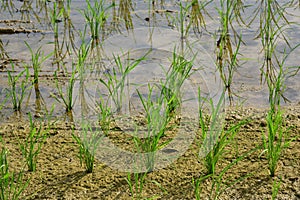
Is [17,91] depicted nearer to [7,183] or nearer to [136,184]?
[7,183]

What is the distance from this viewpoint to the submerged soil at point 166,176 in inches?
94.4

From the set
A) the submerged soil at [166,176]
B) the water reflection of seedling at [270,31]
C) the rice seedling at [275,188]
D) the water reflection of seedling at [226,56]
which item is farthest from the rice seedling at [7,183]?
the water reflection of seedling at [270,31]

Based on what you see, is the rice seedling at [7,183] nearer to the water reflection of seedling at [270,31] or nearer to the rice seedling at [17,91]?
the rice seedling at [17,91]

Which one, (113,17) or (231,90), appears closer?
(231,90)

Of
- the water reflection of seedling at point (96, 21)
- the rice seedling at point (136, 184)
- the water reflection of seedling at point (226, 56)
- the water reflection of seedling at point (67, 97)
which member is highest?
the water reflection of seedling at point (96, 21)

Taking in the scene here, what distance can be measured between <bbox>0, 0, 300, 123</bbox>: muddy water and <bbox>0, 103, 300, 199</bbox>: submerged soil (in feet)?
1.97

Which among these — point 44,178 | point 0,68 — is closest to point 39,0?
point 0,68

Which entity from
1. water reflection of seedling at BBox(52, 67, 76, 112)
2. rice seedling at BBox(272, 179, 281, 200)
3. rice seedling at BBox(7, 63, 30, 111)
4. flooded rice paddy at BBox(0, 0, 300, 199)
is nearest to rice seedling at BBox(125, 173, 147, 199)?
flooded rice paddy at BBox(0, 0, 300, 199)

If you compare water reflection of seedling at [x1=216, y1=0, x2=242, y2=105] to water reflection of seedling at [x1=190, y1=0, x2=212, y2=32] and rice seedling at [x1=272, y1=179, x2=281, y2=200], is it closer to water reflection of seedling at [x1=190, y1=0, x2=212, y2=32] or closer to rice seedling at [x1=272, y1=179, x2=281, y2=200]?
water reflection of seedling at [x1=190, y1=0, x2=212, y2=32]

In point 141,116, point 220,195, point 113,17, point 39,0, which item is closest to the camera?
point 220,195

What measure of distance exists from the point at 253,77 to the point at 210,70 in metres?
0.31

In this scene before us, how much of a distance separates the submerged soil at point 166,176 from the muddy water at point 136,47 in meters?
0.60

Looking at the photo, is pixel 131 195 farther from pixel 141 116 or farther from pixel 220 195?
pixel 141 116

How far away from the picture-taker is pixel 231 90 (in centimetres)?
351
